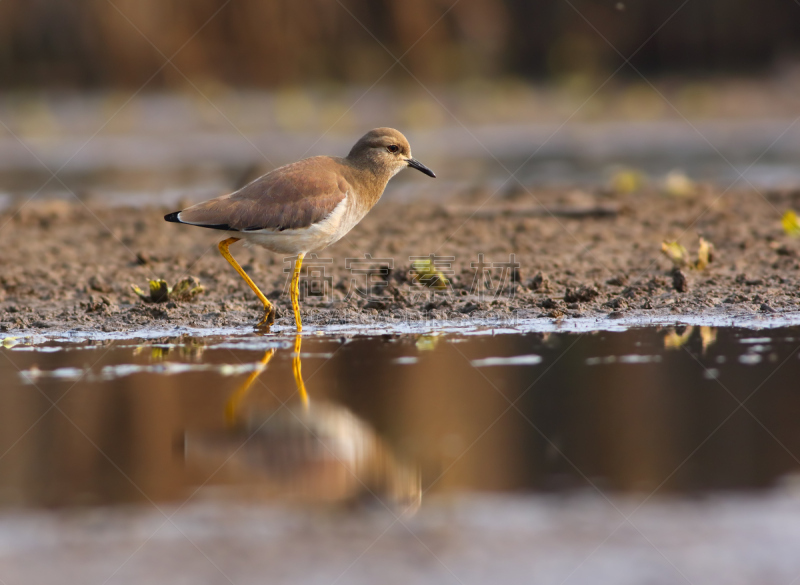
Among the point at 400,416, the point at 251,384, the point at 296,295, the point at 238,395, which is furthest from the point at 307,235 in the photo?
the point at 400,416

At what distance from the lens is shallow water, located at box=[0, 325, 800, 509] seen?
389cm

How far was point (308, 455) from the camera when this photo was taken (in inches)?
169

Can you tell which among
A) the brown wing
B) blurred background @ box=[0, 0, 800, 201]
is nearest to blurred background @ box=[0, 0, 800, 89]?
blurred background @ box=[0, 0, 800, 201]

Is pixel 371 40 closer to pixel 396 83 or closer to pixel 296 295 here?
pixel 396 83

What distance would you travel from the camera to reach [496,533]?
338 cm

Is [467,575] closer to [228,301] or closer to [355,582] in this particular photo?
[355,582]

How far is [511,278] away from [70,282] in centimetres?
348

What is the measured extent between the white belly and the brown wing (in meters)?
0.04

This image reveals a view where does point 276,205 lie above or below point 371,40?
below

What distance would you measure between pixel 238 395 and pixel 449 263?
344 centimetres

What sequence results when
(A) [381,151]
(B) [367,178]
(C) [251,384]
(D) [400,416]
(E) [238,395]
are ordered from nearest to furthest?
1. (D) [400,416]
2. (E) [238,395]
3. (C) [251,384]
4. (B) [367,178]
5. (A) [381,151]

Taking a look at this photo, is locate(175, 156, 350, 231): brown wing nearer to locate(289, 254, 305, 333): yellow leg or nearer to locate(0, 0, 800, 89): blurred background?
locate(289, 254, 305, 333): yellow leg

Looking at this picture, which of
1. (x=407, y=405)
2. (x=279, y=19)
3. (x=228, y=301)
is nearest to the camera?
(x=407, y=405)

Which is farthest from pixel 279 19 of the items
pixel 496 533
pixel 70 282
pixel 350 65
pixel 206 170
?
pixel 496 533
